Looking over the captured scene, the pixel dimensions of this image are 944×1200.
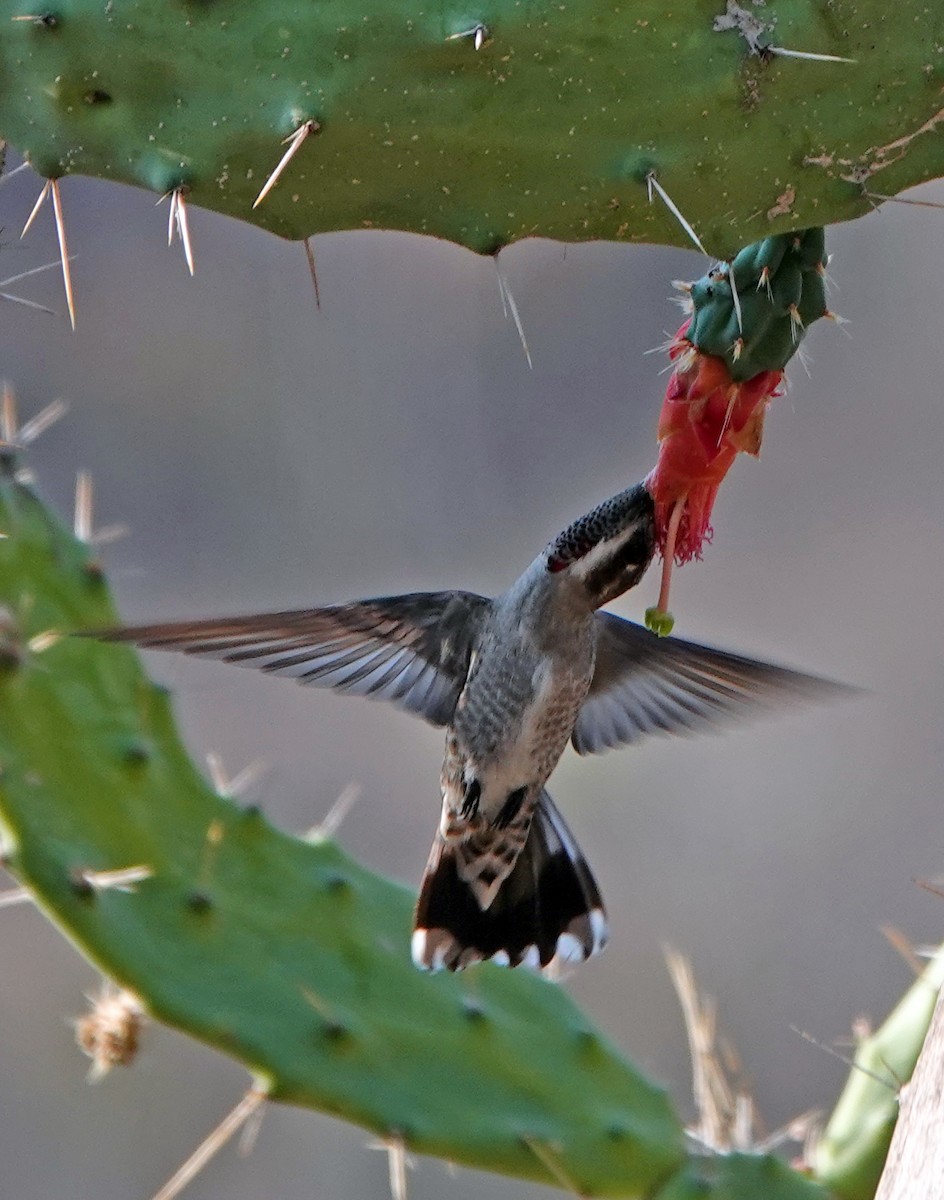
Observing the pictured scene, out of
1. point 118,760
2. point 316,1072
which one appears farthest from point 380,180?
point 316,1072

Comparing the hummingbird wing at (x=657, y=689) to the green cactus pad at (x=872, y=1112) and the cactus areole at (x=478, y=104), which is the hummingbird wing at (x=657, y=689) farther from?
the cactus areole at (x=478, y=104)

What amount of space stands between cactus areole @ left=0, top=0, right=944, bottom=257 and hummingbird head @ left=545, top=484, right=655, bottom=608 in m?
0.33

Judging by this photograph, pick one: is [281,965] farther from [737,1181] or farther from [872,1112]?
[872,1112]

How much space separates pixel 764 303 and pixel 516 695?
692 millimetres

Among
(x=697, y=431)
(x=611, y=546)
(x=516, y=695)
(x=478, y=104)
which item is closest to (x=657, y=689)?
(x=516, y=695)

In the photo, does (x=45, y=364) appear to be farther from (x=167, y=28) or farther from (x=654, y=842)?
(x=167, y=28)

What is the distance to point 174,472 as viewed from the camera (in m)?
3.81

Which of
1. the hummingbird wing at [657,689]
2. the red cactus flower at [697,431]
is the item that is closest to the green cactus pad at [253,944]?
the hummingbird wing at [657,689]

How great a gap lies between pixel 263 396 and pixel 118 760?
250cm

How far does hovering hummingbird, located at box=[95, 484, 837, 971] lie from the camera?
1410 mm

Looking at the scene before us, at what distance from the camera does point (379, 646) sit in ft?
4.88

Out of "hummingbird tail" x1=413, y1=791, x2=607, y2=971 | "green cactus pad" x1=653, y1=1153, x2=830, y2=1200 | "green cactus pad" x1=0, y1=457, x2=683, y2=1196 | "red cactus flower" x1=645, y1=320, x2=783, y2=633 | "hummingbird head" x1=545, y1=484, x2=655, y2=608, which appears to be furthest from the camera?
"hummingbird tail" x1=413, y1=791, x2=607, y2=971

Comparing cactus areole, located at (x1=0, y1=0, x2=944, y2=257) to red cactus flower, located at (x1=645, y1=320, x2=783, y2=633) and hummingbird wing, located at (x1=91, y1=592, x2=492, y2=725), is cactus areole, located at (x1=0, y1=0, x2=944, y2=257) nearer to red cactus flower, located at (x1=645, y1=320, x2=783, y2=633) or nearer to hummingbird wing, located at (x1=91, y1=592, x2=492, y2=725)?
red cactus flower, located at (x1=645, y1=320, x2=783, y2=633)

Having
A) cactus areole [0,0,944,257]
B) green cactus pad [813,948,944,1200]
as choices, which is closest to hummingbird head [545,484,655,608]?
cactus areole [0,0,944,257]
